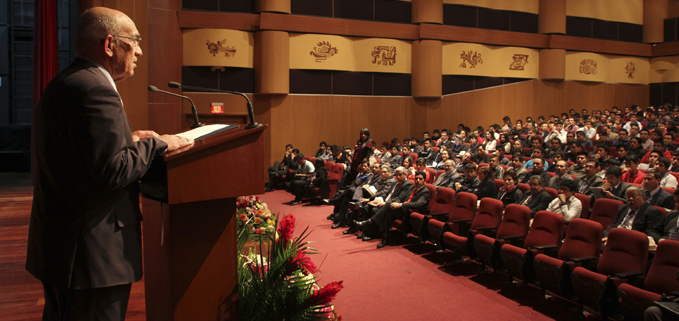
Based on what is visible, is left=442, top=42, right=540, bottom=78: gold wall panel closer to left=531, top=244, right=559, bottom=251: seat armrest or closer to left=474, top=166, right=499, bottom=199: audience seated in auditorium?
left=474, top=166, right=499, bottom=199: audience seated in auditorium

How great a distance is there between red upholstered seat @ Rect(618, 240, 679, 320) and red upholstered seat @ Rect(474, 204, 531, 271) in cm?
117

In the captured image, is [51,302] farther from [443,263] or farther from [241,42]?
[241,42]

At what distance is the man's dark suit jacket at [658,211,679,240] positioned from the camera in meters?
3.70

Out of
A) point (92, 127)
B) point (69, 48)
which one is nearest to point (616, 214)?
point (92, 127)

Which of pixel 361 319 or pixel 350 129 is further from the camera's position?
pixel 350 129

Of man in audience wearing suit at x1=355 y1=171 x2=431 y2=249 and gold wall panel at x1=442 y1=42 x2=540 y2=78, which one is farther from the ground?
gold wall panel at x1=442 y1=42 x2=540 y2=78

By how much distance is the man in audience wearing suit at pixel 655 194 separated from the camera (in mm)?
4434

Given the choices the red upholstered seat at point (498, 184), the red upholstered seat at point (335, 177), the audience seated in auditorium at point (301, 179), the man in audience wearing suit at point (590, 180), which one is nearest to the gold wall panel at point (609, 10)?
the red upholstered seat at point (335, 177)

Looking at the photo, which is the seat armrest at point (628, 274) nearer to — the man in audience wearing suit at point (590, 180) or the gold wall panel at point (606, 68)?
the man in audience wearing suit at point (590, 180)

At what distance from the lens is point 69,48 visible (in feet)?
39.9

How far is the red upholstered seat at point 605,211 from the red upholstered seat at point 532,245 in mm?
731

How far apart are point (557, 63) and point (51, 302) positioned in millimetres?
14373

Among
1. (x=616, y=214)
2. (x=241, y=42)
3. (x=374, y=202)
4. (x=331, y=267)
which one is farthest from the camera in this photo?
(x=241, y=42)

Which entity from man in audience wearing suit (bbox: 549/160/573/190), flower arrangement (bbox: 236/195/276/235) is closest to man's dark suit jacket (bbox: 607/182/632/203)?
man in audience wearing suit (bbox: 549/160/573/190)
